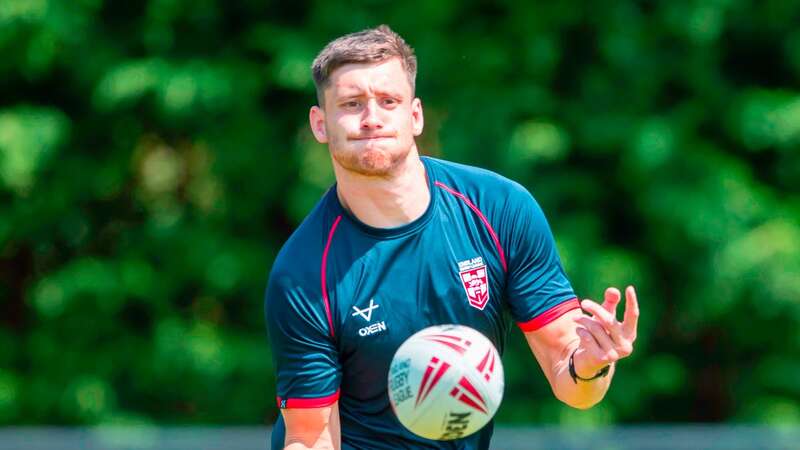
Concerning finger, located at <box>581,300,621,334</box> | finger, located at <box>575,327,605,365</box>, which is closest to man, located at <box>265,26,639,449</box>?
finger, located at <box>575,327,605,365</box>

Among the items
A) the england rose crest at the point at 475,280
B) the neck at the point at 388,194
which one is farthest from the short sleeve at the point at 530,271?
the neck at the point at 388,194

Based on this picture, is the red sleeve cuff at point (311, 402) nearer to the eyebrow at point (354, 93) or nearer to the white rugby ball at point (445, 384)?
the white rugby ball at point (445, 384)

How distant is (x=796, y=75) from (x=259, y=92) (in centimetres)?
407

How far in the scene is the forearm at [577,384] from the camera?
389cm

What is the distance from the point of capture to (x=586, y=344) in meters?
3.75

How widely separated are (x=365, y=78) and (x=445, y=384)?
99cm

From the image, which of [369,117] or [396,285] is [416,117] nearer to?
[369,117]

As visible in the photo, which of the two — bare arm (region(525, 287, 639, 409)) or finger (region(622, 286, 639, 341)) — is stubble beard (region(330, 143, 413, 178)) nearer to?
bare arm (region(525, 287, 639, 409))

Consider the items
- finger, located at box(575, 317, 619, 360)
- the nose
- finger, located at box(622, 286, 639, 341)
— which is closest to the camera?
finger, located at box(622, 286, 639, 341)

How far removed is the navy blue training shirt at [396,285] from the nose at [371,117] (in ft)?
1.18

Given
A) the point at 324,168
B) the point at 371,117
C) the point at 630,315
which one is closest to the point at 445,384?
the point at 630,315

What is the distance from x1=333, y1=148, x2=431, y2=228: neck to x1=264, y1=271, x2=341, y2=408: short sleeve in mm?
320

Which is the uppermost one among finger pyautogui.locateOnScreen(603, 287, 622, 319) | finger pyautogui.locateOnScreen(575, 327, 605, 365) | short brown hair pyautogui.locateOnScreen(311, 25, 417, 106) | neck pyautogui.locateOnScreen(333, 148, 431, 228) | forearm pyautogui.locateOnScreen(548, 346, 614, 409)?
short brown hair pyautogui.locateOnScreen(311, 25, 417, 106)

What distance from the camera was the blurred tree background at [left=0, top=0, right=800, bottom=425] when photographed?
354 inches
